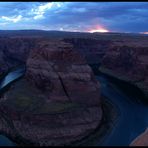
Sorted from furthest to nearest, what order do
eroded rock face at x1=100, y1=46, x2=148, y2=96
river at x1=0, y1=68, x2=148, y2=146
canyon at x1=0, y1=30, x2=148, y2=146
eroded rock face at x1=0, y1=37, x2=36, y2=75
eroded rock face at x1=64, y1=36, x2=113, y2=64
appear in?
eroded rock face at x1=64, y1=36, x2=113, y2=64 → eroded rock face at x1=0, y1=37, x2=36, y2=75 → eroded rock face at x1=100, y1=46, x2=148, y2=96 → canyon at x1=0, y1=30, x2=148, y2=146 → river at x1=0, y1=68, x2=148, y2=146

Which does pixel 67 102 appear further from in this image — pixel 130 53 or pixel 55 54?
pixel 130 53

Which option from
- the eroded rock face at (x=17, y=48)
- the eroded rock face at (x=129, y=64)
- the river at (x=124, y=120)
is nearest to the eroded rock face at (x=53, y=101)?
the river at (x=124, y=120)

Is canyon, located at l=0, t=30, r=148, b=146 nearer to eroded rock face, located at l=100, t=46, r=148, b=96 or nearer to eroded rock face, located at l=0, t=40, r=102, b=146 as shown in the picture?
eroded rock face, located at l=0, t=40, r=102, b=146

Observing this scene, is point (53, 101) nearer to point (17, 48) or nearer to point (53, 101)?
point (53, 101)

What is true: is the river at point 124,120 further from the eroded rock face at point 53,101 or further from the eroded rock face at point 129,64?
the eroded rock face at point 129,64

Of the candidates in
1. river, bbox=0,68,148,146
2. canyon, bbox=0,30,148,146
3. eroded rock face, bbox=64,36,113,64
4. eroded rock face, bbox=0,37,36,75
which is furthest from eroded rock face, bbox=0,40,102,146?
eroded rock face, bbox=64,36,113,64

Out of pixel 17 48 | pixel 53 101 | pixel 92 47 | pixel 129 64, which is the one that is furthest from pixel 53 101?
pixel 17 48

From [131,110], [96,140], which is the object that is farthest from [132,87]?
[96,140]
